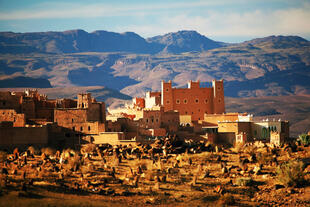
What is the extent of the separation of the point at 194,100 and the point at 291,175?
41.5 m

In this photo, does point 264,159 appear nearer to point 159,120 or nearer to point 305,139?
point 305,139

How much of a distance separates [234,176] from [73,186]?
1227cm

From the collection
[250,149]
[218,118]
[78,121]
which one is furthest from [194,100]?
[250,149]

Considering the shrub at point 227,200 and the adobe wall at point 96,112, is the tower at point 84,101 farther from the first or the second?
the shrub at point 227,200

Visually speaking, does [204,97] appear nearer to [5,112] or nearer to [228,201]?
[5,112]

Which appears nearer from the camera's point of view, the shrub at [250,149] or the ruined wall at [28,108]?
the shrub at [250,149]

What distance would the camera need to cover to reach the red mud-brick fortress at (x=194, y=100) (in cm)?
8325

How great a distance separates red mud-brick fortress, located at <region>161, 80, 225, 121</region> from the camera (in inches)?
3278

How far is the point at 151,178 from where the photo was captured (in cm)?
4316

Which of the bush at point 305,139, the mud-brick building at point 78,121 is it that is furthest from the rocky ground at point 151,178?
the bush at point 305,139

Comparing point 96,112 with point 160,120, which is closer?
point 96,112

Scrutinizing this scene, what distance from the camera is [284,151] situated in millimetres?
54156

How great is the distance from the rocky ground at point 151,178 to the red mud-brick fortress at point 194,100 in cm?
2928

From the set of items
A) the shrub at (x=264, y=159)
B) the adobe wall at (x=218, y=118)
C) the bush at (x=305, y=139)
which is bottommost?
the shrub at (x=264, y=159)
